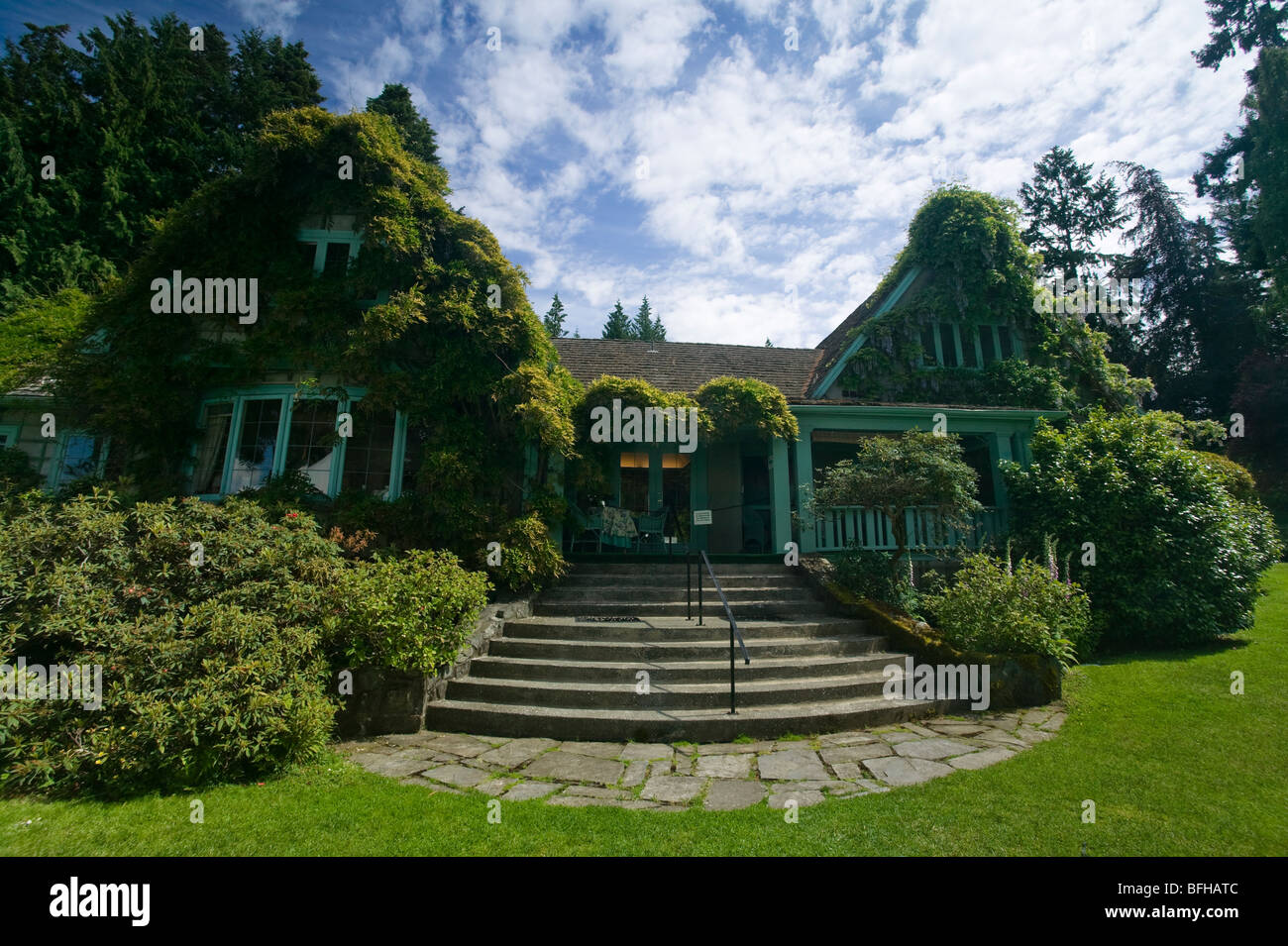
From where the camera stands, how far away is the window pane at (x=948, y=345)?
42.1 ft

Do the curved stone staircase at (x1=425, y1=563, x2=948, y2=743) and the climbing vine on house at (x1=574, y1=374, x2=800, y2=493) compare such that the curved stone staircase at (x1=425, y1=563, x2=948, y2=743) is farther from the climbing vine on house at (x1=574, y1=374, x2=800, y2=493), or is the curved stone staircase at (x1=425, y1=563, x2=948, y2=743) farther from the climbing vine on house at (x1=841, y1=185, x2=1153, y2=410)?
the climbing vine on house at (x1=841, y1=185, x2=1153, y2=410)

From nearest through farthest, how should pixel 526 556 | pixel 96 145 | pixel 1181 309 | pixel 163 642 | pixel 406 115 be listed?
1. pixel 163 642
2. pixel 526 556
3. pixel 96 145
4. pixel 406 115
5. pixel 1181 309

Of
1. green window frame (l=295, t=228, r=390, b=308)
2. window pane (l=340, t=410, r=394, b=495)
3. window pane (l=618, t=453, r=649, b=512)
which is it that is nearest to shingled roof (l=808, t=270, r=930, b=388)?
window pane (l=618, t=453, r=649, b=512)

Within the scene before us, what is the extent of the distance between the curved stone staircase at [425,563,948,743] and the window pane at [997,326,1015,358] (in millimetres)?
8875

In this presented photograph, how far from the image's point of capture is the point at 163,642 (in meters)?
4.21

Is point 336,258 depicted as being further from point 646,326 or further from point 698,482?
point 646,326

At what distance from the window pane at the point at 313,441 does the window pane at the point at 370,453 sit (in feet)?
0.93

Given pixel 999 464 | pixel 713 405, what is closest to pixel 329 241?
pixel 713 405

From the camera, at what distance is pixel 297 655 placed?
4.66 metres

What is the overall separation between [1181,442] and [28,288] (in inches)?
1085

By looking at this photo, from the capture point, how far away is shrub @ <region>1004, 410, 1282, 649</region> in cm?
791

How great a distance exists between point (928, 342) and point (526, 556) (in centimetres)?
1046
